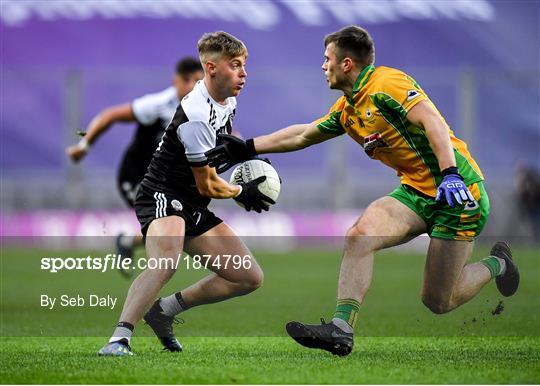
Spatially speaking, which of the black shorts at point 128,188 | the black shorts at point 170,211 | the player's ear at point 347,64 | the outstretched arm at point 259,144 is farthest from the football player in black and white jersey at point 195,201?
the black shorts at point 128,188

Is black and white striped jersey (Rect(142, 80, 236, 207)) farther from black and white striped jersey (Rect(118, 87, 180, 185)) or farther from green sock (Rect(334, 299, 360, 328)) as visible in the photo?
black and white striped jersey (Rect(118, 87, 180, 185))

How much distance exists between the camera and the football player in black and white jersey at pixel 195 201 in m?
7.59

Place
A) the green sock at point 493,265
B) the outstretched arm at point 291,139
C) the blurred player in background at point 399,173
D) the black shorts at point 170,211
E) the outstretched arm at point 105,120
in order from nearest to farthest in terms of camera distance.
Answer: the blurred player in background at point 399,173 < the black shorts at point 170,211 < the outstretched arm at point 291,139 < the green sock at point 493,265 < the outstretched arm at point 105,120

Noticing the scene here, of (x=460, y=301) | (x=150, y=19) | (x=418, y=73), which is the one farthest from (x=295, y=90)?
(x=460, y=301)

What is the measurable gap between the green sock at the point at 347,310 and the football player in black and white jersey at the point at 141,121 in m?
4.65

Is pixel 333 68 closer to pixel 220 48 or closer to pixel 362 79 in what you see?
pixel 362 79

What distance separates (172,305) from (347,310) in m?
1.39

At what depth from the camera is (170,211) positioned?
305 inches

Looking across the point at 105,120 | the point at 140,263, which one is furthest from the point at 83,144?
the point at 140,263

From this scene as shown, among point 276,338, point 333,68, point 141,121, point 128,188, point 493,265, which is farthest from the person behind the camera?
point 128,188

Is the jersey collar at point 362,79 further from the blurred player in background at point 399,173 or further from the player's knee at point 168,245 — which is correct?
the player's knee at point 168,245

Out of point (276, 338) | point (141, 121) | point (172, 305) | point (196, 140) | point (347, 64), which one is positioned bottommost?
point (276, 338)

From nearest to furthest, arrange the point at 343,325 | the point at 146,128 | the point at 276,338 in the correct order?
the point at 343,325 < the point at 276,338 < the point at 146,128

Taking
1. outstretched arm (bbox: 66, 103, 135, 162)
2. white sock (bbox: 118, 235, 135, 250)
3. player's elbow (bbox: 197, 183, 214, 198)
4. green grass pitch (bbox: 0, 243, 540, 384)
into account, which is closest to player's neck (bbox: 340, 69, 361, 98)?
player's elbow (bbox: 197, 183, 214, 198)
